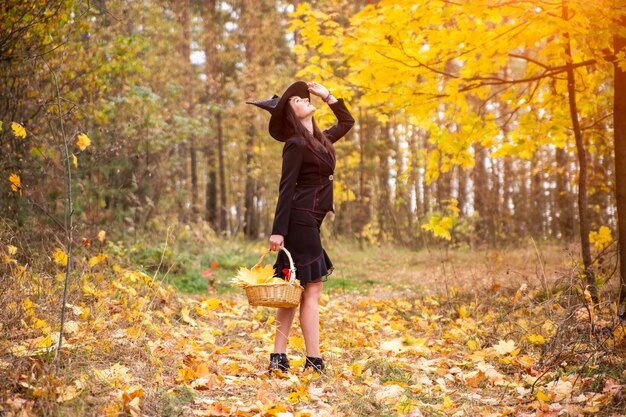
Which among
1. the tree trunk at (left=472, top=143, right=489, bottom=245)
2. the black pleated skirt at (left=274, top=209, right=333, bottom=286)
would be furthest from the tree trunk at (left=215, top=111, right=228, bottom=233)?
the black pleated skirt at (left=274, top=209, right=333, bottom=286)

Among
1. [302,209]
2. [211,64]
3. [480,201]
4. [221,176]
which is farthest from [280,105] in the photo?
[211,64]

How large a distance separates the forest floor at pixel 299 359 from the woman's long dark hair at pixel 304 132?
1.64m

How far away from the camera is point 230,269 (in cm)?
1068

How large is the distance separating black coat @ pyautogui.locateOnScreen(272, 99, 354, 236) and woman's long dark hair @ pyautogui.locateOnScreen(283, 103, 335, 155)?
5cm

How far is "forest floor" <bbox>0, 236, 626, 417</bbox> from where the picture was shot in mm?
3273

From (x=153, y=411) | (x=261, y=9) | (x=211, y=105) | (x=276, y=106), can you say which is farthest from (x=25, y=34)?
(x=261, y=9)

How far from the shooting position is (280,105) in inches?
175

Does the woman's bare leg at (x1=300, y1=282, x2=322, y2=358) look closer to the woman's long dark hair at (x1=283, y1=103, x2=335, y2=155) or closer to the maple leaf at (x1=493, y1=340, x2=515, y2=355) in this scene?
the woman's long dark hair at (x1=283, y1=103, x2=335, y2=155)

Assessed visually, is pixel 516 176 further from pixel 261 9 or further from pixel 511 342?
pixel 511 342

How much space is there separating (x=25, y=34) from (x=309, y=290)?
3938 mm

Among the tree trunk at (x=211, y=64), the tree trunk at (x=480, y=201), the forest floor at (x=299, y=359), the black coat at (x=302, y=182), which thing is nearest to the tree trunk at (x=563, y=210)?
the tree trunk at (x=480, y=201)

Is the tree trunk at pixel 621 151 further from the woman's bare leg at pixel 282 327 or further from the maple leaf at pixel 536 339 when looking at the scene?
the woman's bare leg at pixel 282 327

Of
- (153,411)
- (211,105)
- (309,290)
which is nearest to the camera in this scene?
(153,411)

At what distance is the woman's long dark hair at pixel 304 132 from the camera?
4375 mm
